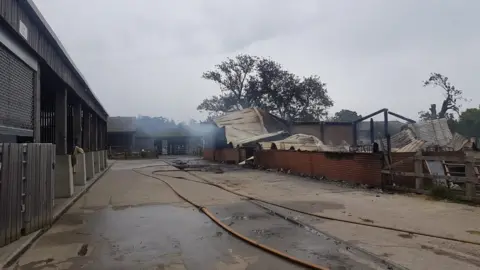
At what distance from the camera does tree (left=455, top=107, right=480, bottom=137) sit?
44594mm

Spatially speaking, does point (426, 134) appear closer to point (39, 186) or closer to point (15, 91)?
point (39, 186)

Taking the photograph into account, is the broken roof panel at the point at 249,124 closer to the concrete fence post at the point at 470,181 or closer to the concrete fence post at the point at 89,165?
the concrete fence post at the point at 89,165

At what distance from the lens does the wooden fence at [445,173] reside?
1090 centimetres

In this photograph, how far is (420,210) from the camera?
9961 mm

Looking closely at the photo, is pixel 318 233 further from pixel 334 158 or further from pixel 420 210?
pixel 334 158

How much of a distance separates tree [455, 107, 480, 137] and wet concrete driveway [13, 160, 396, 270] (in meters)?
42.3

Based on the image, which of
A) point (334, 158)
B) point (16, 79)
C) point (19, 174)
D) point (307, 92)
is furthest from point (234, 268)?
point (307, 92)

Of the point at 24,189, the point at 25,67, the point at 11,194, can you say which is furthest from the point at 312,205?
the point at 25,67

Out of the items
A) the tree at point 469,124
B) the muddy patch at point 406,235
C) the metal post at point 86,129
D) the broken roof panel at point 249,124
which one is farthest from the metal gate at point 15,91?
the tree at point 469,124

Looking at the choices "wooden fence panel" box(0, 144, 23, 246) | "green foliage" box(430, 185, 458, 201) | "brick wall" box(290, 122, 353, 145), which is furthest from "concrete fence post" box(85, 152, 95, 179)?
"brick wall" box(290, 122, 353, 145)

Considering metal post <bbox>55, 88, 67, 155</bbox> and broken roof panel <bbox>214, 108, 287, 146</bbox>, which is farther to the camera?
broken roof panel <bbox>214, 108, 287, 146</bbox>

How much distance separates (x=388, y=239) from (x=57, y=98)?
12057 millimetres

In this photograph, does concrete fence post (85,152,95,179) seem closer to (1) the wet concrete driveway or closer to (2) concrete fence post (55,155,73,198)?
(2) concrete fence post (55,155,73,198)

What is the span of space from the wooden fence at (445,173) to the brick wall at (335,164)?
934 mm
